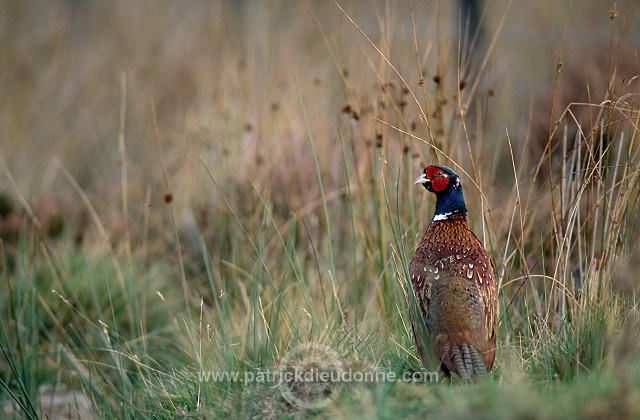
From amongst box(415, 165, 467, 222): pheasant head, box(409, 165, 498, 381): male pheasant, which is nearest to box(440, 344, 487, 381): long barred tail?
box(409, 165, 498, 381): male pheasant

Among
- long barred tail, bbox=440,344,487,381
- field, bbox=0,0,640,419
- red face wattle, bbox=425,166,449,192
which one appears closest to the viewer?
long barred tail, bbox=440,344,487,381

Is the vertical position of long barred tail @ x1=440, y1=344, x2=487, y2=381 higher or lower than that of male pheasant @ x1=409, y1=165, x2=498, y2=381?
lower

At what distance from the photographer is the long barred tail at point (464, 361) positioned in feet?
9.09

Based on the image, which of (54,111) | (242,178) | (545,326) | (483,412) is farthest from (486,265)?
(54,111)

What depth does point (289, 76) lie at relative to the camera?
6.84 metres

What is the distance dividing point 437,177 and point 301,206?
8.22 ft

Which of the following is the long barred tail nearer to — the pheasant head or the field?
the field

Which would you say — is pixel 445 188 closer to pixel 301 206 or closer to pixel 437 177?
pixel 437 177

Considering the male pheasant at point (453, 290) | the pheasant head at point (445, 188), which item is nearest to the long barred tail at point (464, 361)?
the male pheasant at point (453, 290)

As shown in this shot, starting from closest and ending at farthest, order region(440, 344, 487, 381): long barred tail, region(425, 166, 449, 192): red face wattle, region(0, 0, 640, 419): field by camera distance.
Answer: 1. region(440, 344, 487, 381): long barred tail
2. region(0, 0, 640, 419): field
3. region(425, 166, 449, 192): red face wattle

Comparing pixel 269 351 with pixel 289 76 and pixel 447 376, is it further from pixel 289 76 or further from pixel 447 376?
pixel 289 76

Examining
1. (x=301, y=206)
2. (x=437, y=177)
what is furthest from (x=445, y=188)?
(x=301, y=206)

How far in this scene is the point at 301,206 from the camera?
5648 mm

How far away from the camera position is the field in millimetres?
2953
